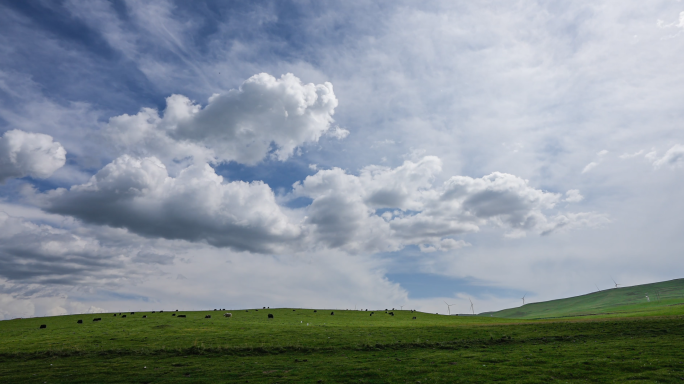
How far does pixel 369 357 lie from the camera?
33625mm

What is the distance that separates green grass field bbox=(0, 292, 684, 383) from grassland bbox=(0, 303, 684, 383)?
9cm

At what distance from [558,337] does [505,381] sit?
953 inches

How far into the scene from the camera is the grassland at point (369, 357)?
2569cm

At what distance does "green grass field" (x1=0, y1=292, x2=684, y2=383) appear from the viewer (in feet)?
84.2

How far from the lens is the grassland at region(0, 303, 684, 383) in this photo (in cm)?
2569

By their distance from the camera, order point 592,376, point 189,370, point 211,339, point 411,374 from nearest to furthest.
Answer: point 592,376, point 411,374, point 189,370, point 211,339

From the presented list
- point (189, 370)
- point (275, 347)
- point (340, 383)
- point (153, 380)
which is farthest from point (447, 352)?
point (153, 380)

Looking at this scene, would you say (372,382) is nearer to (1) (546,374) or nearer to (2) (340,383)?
(2) (340,383)

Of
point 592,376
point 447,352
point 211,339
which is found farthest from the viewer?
point 211,339

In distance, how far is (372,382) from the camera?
2425 cm

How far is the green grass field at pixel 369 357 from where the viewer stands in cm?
2567

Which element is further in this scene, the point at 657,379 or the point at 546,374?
the point at 546,374

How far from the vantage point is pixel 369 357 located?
33625 millimetres

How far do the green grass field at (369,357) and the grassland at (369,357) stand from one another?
9 cm
